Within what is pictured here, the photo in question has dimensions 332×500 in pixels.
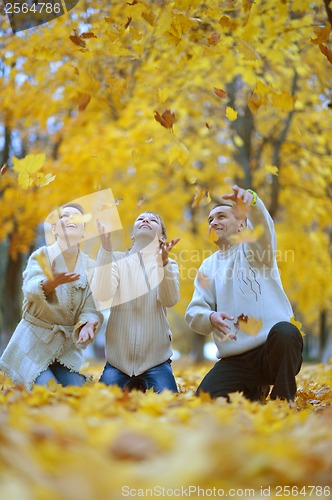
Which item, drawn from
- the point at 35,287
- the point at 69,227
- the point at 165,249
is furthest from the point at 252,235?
the point at 35,287

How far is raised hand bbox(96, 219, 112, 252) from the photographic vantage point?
3312mm

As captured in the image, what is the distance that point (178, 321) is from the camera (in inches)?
1051

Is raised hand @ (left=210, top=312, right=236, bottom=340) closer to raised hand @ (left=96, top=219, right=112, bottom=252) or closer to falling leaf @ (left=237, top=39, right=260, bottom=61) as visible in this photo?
raised hand @ (left=96, top=219, right=112, bottom=252)

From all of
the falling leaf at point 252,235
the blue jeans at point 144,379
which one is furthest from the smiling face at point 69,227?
the falling leaf at point 252,235

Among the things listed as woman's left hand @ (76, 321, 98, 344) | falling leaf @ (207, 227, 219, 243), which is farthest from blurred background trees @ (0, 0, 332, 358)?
woman's left hand @ (76, 321, 98, 344)

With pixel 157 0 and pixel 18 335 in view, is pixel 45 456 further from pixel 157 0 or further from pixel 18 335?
pixel 157 0

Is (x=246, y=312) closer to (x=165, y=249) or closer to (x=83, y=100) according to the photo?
(x=165, y=249)

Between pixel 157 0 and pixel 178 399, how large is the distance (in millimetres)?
3812

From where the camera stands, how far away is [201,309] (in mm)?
3588

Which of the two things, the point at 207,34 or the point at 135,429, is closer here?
the point at 135,429

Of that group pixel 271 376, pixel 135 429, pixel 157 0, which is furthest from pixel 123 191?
pixel 135 429

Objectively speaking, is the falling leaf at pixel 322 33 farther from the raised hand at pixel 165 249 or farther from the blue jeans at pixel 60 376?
the blue jeans at pixel 60 376

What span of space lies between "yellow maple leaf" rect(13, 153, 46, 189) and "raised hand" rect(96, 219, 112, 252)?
0.65 metres

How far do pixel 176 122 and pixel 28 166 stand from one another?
7365 millimetres
